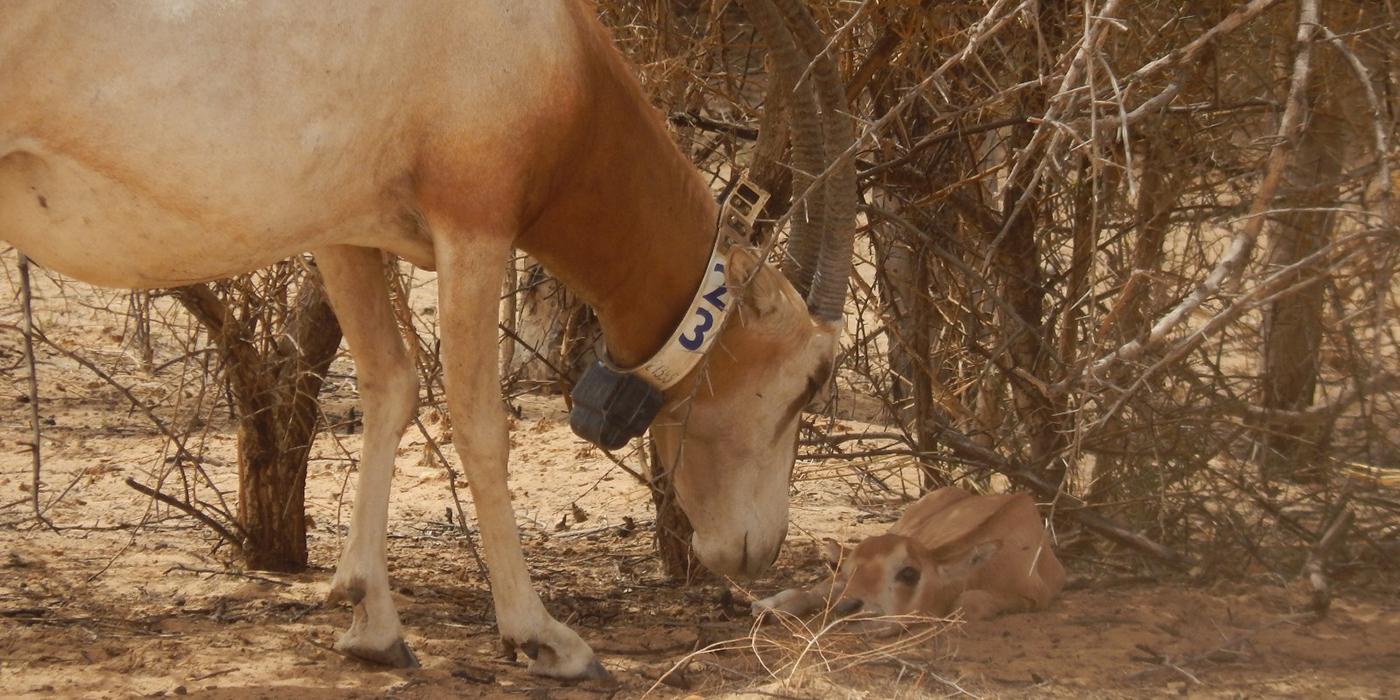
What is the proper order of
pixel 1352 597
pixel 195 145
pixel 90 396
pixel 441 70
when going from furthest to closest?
1. pixel 90 396
2. pixel 1352 597
3. pixel 441 70
4. pixel 195 145

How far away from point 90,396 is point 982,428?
4636mm

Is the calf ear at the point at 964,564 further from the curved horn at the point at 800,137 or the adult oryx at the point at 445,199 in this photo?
the curved horn at the point at 800,137

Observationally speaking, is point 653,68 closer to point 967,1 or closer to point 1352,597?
point 967,1

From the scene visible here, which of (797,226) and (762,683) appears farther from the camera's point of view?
(797,226)

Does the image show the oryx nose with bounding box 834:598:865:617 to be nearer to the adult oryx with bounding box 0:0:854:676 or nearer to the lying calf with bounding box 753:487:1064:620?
the lying calf with bounding box 753:487:1064:620

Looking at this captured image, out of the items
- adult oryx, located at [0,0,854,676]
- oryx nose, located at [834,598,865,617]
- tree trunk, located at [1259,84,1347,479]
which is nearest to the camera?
adult oryx, located at [0,0,854,676]

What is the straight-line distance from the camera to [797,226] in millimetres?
4379

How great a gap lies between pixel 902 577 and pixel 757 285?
38.0 inches

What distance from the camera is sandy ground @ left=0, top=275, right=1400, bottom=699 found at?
371 cm

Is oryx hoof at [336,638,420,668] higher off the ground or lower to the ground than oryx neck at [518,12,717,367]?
lower

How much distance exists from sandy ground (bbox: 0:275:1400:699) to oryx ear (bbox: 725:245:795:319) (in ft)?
2.89

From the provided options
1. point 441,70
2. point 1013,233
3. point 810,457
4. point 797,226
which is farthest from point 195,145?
point 1013,233

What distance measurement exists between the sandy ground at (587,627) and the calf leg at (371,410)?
0.18 metres

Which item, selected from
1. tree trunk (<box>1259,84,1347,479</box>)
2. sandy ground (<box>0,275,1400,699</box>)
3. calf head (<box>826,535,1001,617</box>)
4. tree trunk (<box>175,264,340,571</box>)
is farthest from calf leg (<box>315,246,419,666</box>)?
tree trunk (<box>1259,84,1347,479</box>)
